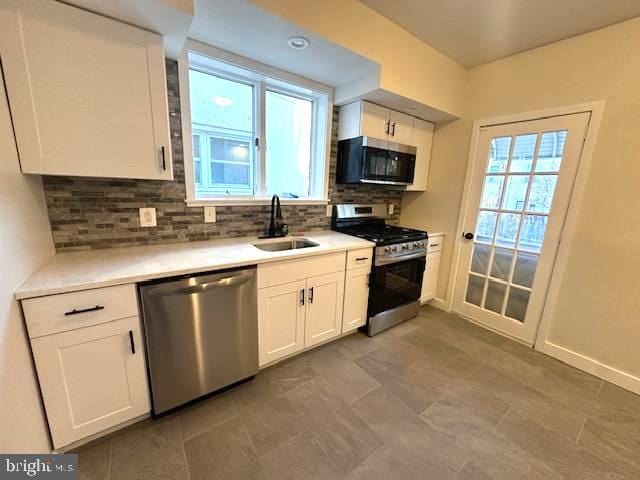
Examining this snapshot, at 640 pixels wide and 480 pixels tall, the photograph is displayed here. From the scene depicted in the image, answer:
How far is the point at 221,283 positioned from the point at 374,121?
200cm

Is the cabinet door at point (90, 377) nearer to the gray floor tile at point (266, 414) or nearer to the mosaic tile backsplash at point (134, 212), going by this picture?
the gray floor tile at point (266, 414)

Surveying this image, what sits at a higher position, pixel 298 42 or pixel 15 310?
pixel 298 42

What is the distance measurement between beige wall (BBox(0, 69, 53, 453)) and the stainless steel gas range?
2.13 meters

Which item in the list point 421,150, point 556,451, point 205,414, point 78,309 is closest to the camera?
point 78,309

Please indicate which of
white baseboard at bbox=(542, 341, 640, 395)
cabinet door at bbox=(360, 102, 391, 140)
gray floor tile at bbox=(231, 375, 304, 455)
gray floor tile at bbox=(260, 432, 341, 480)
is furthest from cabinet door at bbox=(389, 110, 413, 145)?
gray floor tile at bbox=(260, 432, 341, 480)

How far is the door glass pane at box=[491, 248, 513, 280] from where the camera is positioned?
8.19ft

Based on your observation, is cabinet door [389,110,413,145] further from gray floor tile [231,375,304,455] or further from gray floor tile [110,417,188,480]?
gray floor tile [110,417,188,480]

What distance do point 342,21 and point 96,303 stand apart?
2.17 m


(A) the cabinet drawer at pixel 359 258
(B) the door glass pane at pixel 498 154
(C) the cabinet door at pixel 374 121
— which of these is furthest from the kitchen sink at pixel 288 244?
(B) the door glass pane at pixel 498 154

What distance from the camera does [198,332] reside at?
148 centimetres

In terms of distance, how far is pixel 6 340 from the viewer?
0.95 meters

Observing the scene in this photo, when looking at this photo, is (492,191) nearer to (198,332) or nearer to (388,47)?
(388,47)

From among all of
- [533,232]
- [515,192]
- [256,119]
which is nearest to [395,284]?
[533,232]

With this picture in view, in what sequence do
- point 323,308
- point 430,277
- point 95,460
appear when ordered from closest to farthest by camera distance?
point 95,460 → point 323,308 → point 430,277
